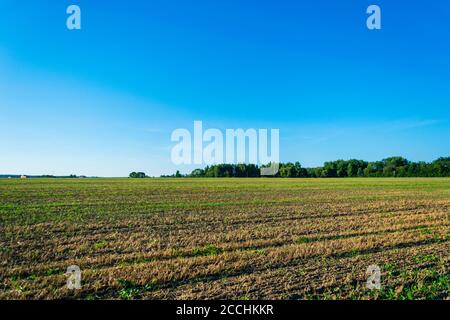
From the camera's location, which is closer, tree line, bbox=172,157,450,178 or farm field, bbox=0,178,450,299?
farm field, bbox=0,178,450,299

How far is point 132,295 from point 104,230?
22.4 ft

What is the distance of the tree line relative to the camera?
359ft

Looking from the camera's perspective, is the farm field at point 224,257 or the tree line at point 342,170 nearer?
the farm field at point 224,257

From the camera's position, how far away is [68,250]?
913 centimetres

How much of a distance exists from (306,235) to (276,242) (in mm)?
1681

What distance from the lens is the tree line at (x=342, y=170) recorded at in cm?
10944

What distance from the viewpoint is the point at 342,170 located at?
127500mm

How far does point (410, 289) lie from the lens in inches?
246

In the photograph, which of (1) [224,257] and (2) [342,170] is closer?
(1) [224,257]
